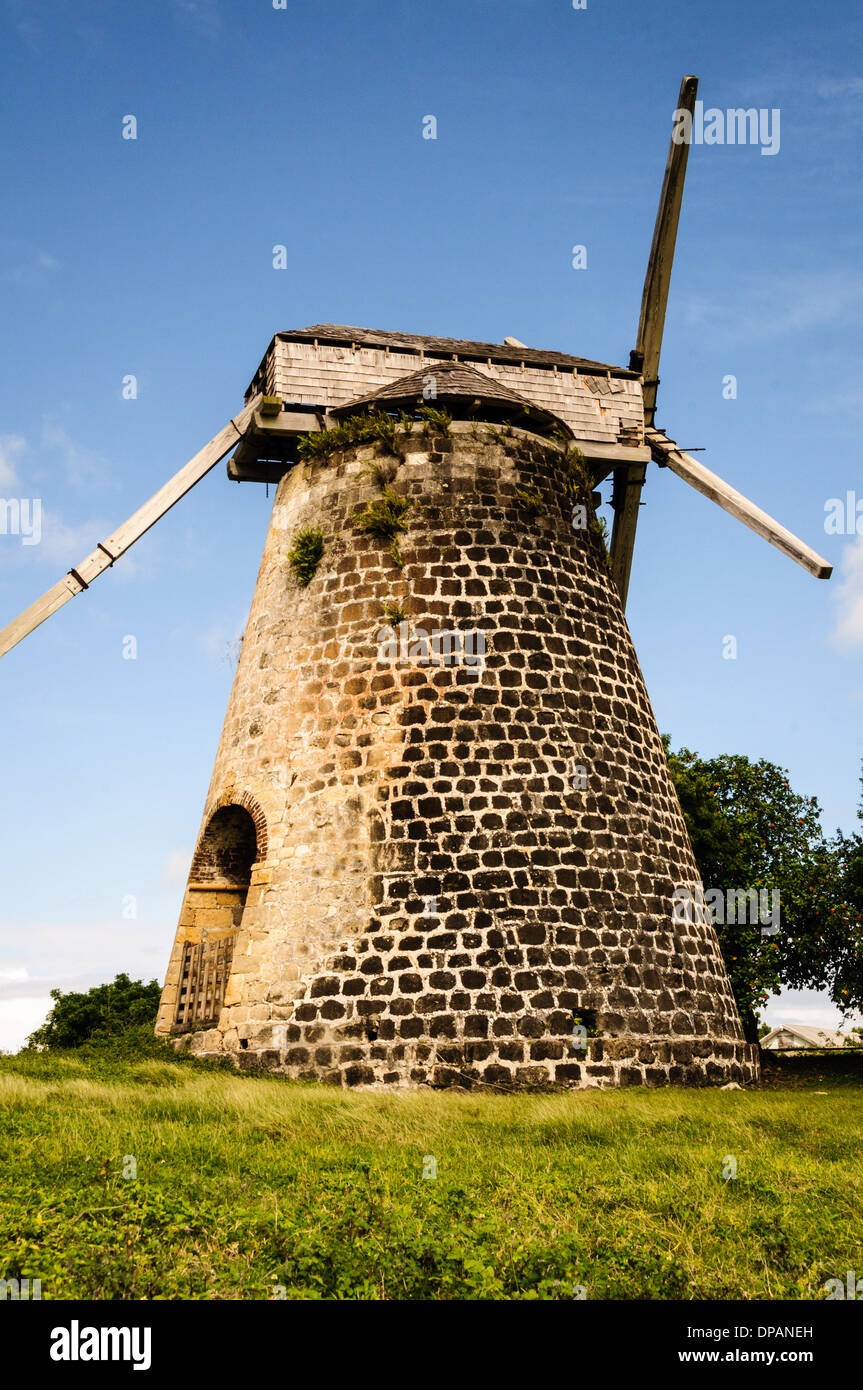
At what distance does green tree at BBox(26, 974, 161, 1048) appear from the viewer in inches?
760

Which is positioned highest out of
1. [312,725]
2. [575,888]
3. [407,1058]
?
[312,725]

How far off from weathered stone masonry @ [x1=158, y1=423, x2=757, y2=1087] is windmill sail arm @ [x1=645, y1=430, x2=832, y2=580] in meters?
2.67

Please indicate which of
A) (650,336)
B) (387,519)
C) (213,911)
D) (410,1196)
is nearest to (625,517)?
(650,336)

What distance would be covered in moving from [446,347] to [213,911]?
9.49 m

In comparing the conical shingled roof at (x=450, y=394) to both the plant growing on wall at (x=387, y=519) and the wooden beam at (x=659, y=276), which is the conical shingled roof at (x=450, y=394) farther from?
the wooden beam at (x=659, y=276)

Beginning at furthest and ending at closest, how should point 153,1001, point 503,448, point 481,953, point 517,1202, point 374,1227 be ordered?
point 153,1001, point 503,448, point 481,953, point 517,1202, point 374,1227

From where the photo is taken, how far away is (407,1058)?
36.5 feet

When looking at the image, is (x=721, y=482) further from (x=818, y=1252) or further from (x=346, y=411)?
(x=818, y=1252)

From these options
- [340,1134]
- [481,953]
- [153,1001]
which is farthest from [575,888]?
[153,1001]

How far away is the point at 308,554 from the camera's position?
1419 centimetres

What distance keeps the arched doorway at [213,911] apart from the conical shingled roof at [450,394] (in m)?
6.08

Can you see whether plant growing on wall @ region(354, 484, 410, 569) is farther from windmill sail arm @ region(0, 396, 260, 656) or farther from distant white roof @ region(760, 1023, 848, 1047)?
distant white roof @ region(760, 1023, 848, 1047)

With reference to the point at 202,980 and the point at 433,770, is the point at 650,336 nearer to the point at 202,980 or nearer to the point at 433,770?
the point at 433,770
